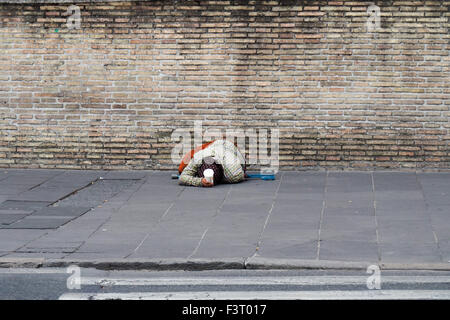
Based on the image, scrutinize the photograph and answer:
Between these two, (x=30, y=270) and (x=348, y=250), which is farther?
(x=348, y=250)

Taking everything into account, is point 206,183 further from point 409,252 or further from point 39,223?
→ point 409,252

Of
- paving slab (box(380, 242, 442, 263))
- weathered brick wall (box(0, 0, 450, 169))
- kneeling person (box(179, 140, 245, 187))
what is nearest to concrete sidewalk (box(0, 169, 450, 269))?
paving slab (box(380, 242, 442, 263))

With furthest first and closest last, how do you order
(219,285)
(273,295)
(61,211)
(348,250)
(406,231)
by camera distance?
(61,211) < (406,231) < (348,250) < (219,285) < (273,295)

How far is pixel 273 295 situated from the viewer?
679cm

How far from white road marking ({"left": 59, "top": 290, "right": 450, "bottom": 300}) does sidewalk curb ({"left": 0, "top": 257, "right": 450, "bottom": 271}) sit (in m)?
0.71

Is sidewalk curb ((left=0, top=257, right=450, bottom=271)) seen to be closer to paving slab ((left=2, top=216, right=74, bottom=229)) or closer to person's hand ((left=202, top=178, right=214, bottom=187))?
paving slab ((left=2, top=216, right=74, bottom=229))

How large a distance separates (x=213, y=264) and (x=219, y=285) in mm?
568

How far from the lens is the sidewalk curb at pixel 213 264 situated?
7574 mm

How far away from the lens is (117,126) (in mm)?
13469

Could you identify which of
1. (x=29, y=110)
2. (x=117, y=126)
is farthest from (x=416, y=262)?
(x=29, y=110)

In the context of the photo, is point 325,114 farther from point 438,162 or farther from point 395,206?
point 395,206

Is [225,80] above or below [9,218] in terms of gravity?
above

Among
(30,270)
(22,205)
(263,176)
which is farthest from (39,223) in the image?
(263,176)
